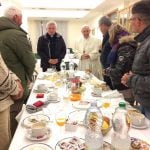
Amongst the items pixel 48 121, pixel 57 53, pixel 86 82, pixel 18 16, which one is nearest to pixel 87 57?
pixel 57 53

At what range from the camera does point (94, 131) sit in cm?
117

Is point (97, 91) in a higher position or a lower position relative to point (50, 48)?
lower

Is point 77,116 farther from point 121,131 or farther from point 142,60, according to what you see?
point 142,60

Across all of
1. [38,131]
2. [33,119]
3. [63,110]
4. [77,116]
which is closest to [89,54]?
[63,110]

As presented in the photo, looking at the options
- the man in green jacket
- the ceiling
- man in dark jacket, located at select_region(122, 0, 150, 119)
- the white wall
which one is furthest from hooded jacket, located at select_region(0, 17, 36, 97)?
the white wall

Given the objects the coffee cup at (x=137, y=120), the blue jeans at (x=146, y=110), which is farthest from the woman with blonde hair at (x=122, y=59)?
the coffee cup at (x=137, y=120)

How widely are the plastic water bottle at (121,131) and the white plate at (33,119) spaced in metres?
0.52

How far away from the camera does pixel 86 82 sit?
280cm

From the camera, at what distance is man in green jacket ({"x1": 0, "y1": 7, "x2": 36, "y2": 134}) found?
223cm

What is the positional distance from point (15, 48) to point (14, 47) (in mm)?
14

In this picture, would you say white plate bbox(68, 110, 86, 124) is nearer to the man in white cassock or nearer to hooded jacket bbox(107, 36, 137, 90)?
hooded jacket bbox(107, 36, 137, 90)

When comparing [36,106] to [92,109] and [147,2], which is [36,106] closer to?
[92,109]

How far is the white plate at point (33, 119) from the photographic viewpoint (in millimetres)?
1423

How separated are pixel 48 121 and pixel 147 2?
1189 mm
